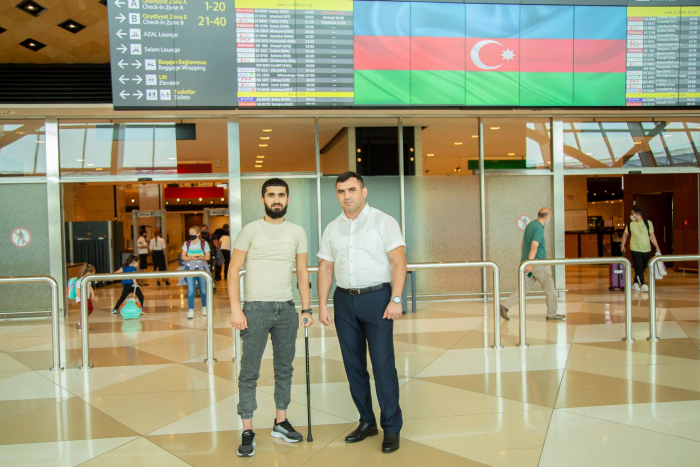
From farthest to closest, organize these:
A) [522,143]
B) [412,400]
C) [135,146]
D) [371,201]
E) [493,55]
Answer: [522,143]
[371,201]
[135,146]
[493,55]
[412,400]

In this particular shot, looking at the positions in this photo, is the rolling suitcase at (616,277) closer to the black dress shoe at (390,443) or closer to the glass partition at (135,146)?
the glass partition at (135,146)

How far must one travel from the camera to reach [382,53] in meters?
7.33

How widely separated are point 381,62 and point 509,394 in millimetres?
4753

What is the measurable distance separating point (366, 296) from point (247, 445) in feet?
3.59

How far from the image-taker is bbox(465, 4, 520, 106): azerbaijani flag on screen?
7.54 metres

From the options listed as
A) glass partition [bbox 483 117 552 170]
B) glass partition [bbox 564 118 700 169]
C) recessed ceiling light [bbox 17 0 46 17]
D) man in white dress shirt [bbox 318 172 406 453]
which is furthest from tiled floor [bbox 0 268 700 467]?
recessed ceiling light [bbox 17 0 46 17]

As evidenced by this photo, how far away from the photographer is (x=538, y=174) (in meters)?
9.57

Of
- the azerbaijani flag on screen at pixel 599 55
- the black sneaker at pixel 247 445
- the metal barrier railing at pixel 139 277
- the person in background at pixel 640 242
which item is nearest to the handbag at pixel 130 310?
the metal barrier railing at pixel 139 277

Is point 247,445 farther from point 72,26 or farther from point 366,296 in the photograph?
point 72,26

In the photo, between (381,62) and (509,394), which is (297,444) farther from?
(381,62)

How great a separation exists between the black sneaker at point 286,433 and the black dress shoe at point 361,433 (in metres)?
0.30

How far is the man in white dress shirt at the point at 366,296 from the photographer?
10.7ft

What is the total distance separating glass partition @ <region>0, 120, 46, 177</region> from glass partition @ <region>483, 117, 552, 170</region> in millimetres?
7351

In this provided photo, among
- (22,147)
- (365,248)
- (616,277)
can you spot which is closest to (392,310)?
(365,248)
